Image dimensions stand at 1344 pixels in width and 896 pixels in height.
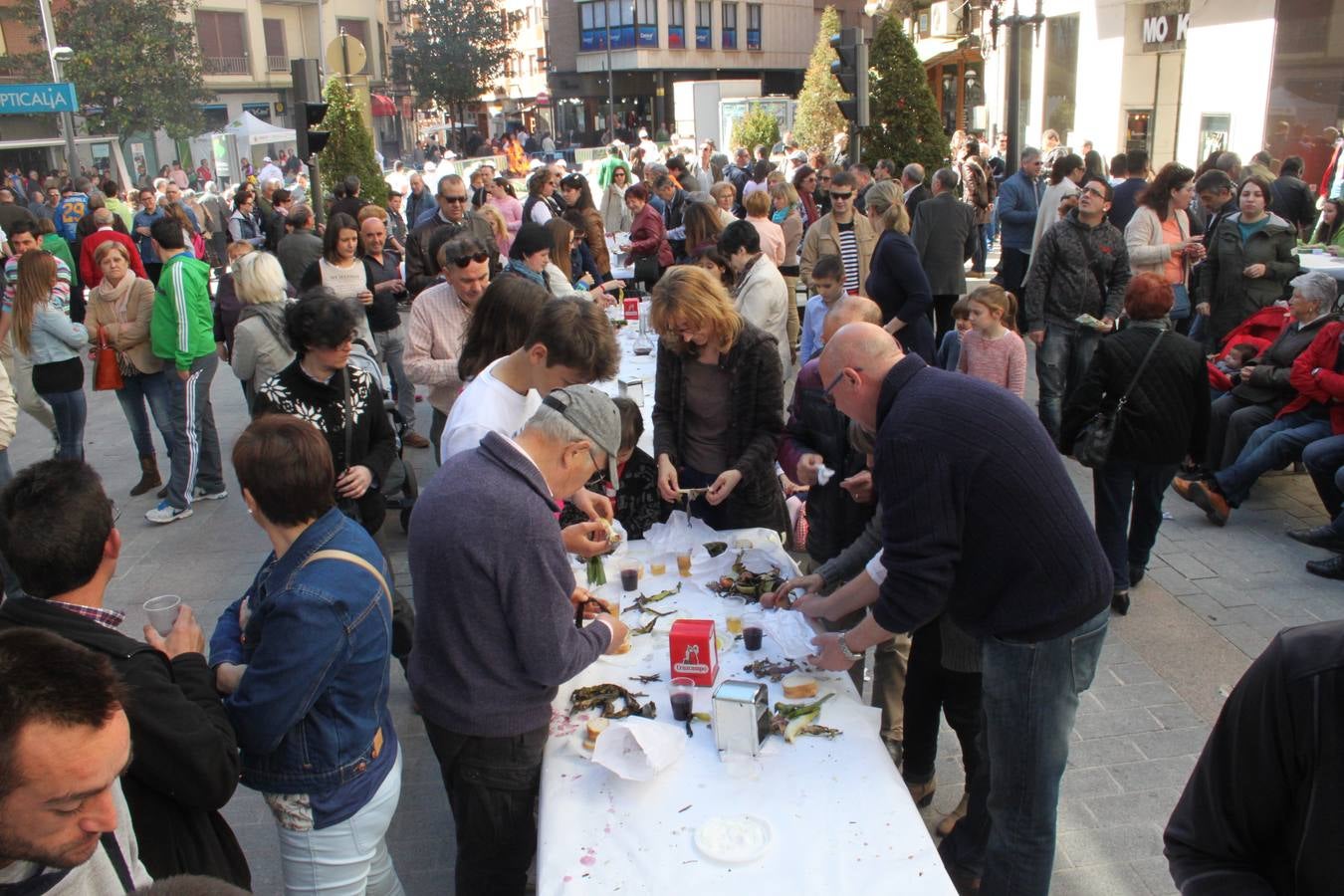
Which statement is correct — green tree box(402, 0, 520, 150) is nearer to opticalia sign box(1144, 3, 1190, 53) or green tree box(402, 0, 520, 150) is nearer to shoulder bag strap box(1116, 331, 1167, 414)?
opticalia sign box(1144, 3, 1190, 53)

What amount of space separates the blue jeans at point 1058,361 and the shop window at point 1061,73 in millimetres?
12763

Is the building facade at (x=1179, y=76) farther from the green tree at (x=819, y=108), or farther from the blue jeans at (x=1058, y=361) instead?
the blue jeans at (x=1058, y=361)

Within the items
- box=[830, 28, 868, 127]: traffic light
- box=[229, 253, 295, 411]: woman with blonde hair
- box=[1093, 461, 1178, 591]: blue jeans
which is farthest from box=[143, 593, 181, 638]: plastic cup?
box=[830, 28, 868, 127]: traffic light

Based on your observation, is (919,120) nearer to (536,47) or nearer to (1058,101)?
(1058,101)

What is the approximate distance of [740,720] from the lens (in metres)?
2.52

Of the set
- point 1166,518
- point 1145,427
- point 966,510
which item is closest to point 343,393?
point 966,510

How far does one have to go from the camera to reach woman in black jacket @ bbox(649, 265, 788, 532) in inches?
150

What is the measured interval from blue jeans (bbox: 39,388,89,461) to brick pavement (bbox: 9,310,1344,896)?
537 millimetres

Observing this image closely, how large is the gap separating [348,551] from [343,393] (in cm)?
182

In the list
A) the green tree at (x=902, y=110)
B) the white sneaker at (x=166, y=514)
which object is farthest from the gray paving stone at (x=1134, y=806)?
the green tree at (x=902, y=110)

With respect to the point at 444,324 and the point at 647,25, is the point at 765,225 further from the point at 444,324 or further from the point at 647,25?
the point at 647,25

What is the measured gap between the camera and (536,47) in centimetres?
6266

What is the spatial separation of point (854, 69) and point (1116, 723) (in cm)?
683

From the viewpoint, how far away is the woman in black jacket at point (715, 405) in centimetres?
381
